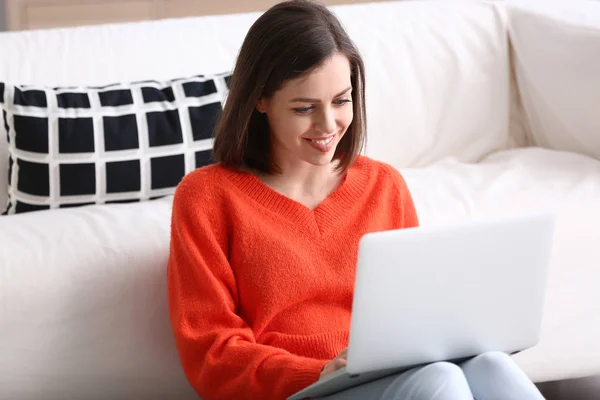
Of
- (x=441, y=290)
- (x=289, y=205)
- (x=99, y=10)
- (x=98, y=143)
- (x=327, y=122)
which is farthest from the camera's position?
(x=99, y=10)

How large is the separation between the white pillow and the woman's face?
906 millimetres

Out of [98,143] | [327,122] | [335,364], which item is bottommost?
[335,364]

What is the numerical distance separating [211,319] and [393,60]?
97cm

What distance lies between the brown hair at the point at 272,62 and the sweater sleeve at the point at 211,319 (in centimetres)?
10

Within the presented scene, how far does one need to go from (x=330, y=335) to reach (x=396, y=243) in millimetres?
384

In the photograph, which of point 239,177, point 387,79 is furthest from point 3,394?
point 387,79

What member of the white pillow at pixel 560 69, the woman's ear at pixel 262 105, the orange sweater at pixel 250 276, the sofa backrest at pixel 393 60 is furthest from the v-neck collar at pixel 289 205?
the white pillow at pixel 560 69

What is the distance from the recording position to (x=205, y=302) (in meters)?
1.44

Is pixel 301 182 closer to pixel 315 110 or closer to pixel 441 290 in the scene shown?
pixel 315 110

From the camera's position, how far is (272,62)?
1.42 meters

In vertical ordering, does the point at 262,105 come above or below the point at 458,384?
above

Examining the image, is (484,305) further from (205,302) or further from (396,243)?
(205,302)

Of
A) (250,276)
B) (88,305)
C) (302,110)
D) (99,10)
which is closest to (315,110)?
(302,110)

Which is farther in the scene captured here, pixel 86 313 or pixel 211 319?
pixel 86 313
